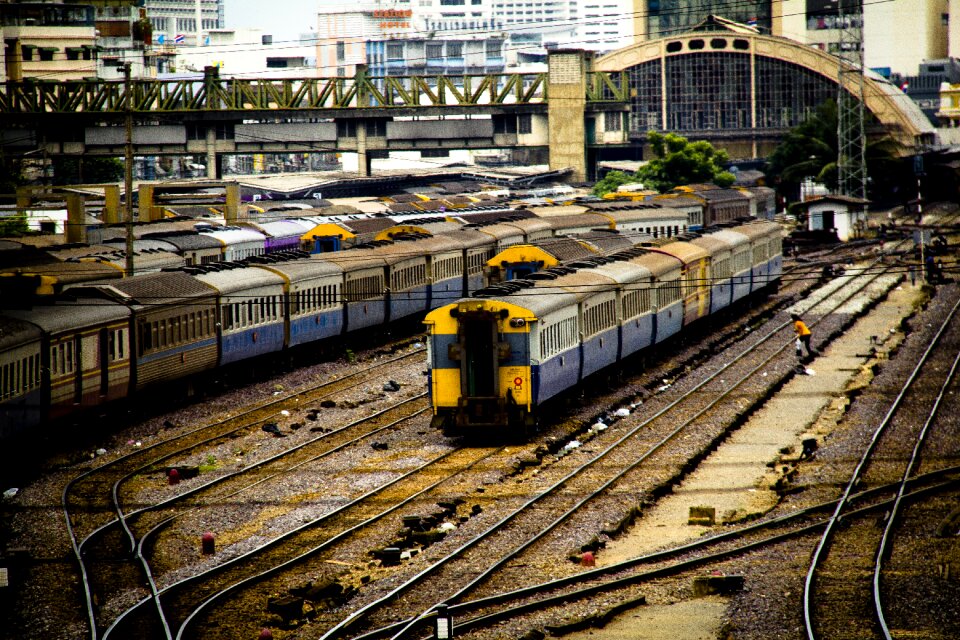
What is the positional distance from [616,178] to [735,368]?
203 feet

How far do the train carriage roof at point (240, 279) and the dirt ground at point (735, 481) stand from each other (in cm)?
1141

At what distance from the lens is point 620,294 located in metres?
29.2

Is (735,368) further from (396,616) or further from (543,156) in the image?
(543,156)

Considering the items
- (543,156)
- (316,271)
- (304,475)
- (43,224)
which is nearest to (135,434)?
(304,475)

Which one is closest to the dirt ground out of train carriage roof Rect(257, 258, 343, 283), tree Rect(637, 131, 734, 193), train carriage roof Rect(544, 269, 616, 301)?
train carriage roof Rect(544, 269, 616, 301)

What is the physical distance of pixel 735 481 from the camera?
70.1 feet

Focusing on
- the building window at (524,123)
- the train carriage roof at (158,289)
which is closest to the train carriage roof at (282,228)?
the train carriage roof at (158,289)

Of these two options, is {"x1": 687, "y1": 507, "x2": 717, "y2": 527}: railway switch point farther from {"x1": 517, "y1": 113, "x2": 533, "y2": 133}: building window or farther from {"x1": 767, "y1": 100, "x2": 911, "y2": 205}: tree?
{"x1": 517, "y1": 113, "x2": 533, "y2": 133}: building window

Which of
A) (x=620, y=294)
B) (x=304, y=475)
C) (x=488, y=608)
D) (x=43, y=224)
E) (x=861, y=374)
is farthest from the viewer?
(x=43, y=224)

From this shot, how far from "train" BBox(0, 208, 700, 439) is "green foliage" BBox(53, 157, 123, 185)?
6103cm

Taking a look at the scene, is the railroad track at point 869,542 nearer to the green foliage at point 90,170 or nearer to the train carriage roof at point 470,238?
the train carriage roof at point 470,238

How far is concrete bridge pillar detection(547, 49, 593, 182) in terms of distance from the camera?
301 ft

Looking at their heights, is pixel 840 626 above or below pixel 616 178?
below

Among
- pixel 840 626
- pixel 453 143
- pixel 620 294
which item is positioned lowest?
pixel 840 626
